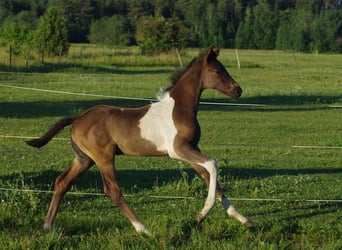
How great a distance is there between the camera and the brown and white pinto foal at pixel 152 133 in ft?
23.7

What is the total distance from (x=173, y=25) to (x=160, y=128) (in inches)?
1718

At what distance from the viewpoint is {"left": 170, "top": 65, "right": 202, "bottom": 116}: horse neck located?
7.47 m

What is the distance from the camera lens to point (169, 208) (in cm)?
910

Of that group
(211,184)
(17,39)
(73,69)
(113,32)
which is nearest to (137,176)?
(211,184)

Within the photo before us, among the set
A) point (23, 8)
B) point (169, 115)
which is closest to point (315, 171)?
A: point (169, 115)

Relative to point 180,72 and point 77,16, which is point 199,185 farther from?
point 77,16

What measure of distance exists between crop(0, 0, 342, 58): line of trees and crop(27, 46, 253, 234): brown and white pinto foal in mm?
41219

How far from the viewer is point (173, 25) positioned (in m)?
50.4

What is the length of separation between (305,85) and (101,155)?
88.8 ft

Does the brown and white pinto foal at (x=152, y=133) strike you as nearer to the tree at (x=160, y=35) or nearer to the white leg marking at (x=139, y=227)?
the white leg marking at (x=139, y=227)

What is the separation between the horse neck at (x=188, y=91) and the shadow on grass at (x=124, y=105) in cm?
1288

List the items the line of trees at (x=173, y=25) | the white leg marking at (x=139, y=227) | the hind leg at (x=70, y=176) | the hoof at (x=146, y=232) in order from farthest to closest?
1. the line of trees at (x=173, y=25)
2. the hind leg at (x=70, y=176)
3. the white leg marking at (x=139, y=227)
4. the hoof at (x=146, y=232)

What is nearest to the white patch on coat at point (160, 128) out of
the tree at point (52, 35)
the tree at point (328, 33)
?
the tree at point (52, 35)

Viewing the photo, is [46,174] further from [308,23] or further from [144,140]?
[308,23]
